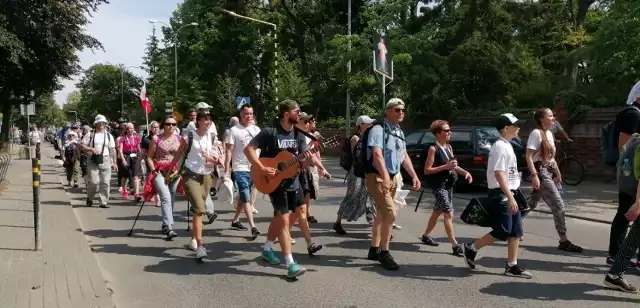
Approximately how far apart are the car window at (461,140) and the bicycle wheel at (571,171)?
2.92 metres

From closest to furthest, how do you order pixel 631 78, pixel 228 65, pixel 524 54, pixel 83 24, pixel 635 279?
pixel 635 279 → pixel 631 78 → pixel 83 24 → pixel 524 54 → pixel 228 65

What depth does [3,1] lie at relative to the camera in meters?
16.9

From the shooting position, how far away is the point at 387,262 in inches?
248

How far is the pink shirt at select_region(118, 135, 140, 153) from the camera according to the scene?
519 inches

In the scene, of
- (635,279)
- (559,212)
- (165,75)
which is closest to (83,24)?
(559,212)

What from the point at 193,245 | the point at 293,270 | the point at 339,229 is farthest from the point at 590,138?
the point at 293,270

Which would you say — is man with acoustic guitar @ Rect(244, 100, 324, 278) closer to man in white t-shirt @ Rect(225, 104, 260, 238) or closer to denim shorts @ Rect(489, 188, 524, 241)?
man in white t-shirt @ Rect(225, 104, 260, 238)

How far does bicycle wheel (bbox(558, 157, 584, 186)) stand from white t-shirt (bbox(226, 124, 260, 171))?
955 cm

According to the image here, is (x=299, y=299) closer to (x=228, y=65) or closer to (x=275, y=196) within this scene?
(x=275, y=196)

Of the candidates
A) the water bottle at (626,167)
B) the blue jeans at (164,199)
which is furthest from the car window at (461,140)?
the water bottle at (626,167)

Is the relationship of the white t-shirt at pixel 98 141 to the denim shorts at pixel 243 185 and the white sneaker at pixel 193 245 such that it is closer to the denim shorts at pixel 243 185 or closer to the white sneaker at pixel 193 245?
the denim shorts at pixel 243 185

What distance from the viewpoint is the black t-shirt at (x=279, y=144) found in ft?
20.1

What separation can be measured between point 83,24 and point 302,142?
17092mm

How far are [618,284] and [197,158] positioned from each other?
179 inches
